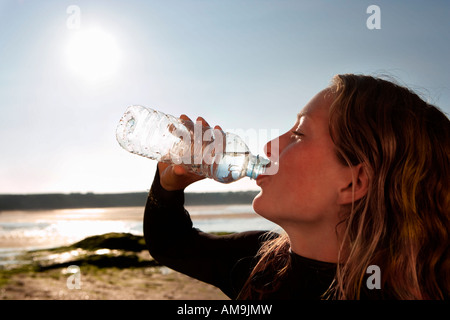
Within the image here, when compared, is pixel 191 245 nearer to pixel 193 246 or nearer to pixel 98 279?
pixel 193 246

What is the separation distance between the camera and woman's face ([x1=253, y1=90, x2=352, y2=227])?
6.92 feet

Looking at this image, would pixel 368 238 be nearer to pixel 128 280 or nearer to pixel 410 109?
pixel 410 109

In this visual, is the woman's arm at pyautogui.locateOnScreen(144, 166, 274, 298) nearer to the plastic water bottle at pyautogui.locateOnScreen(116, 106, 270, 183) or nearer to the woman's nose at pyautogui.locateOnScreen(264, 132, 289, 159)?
the plastic water bottle at pyautogui.locateOnScreen(116, 106, 270, 183)

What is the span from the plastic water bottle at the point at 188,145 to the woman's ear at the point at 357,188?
1.44 feet

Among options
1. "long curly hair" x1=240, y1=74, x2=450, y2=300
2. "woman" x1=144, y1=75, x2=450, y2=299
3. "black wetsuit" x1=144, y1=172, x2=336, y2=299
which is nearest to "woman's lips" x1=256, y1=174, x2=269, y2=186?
"woman" x1=144, y1=75, x2=450, y2=299

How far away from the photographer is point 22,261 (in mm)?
10227

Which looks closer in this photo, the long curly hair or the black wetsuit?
the long curly hair

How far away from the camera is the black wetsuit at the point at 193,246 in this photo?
99.3 inches

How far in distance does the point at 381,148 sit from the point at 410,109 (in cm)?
27

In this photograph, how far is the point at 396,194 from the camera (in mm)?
2119

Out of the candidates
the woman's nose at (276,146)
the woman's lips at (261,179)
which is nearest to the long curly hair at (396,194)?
the woman's nose at (276,146)

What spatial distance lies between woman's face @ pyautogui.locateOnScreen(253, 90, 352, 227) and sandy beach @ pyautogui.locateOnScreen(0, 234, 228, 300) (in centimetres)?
508

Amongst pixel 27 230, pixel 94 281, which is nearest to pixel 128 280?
pixel 94 281

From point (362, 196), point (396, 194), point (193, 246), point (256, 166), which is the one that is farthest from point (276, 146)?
point (193, 246)
